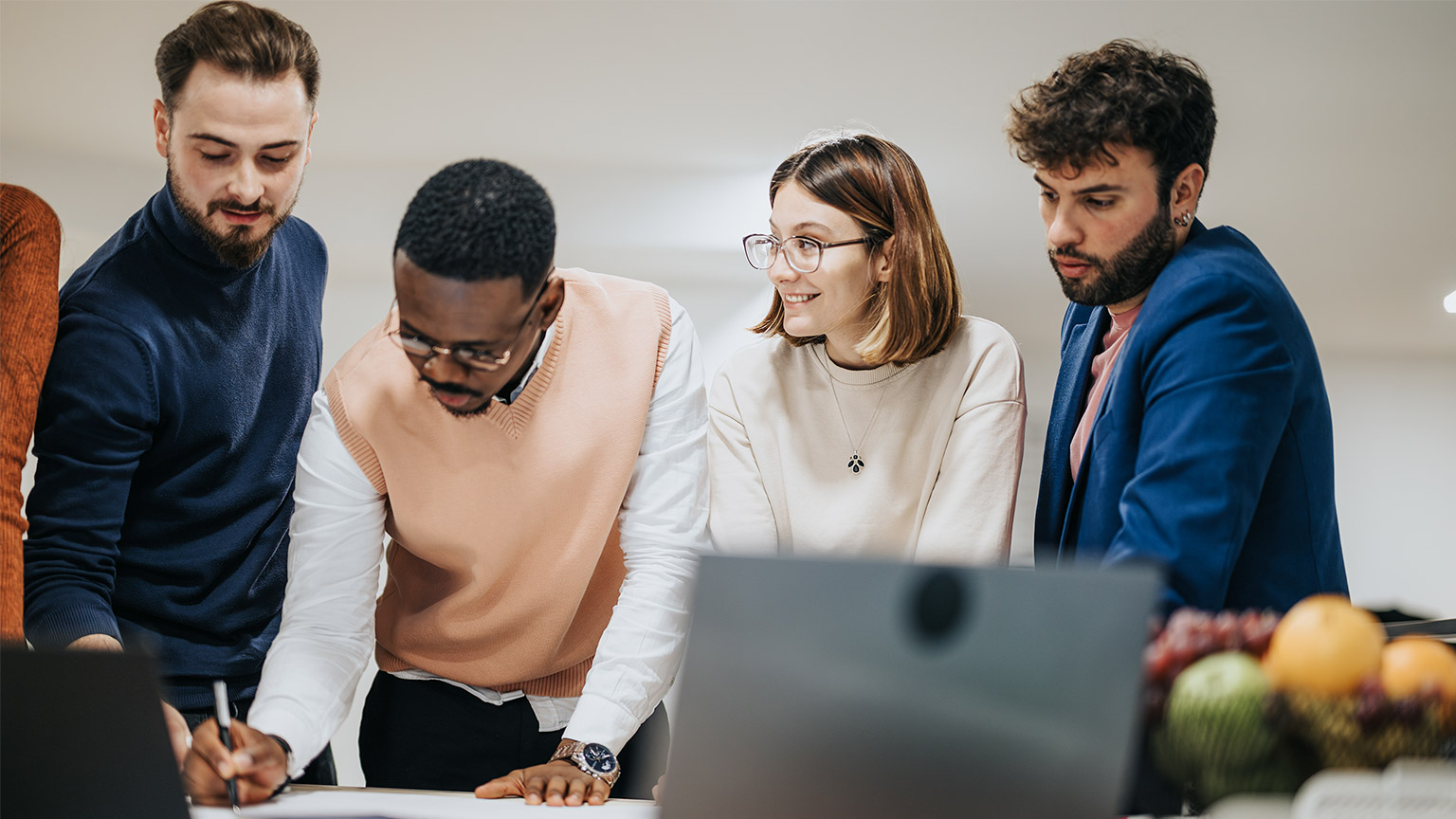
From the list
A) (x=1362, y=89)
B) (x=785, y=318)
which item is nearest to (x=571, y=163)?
(x=785, y=318)

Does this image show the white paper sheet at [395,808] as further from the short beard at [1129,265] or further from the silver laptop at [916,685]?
the short beard at [1129,265]

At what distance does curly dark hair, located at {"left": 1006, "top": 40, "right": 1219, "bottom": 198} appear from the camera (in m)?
1.44

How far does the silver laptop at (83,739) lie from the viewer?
761 mm

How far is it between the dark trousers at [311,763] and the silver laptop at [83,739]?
889 millimetres

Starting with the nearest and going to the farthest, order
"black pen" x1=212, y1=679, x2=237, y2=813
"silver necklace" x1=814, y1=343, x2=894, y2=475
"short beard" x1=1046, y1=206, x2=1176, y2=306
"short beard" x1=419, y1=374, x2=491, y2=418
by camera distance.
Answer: "black pen" x1=212, y1=679, x2=237, y2=813, "short beard" x1=419, y1=374, x2=491, y2=418, "short beard" x1=1046, y1=206, x2=1176, y2=306, "silver necklace" x1=814, y1=343, x2=894, y2=475

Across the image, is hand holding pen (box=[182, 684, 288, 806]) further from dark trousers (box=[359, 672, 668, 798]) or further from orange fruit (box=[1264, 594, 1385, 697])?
orange fruit (box=[1264, 594, 1385, 697])

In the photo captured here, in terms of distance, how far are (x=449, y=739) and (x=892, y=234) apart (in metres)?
1.05

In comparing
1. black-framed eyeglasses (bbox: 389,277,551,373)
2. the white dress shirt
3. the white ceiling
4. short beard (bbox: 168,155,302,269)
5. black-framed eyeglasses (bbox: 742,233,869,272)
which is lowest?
the white dress shirt

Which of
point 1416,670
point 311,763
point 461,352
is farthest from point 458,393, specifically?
point 1416,670

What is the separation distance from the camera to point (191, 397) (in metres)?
1.62

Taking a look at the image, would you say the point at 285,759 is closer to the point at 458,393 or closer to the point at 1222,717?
the point at 458,393

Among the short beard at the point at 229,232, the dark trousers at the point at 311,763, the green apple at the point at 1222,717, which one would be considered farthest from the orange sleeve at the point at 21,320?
the green apple at the point at 1222,717

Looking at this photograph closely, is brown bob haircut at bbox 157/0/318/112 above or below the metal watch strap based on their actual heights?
above

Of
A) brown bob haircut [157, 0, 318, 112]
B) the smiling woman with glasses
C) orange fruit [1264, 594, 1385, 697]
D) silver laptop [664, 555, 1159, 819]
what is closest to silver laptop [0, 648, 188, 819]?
silver laptop [664, 555, 1159, 819]
